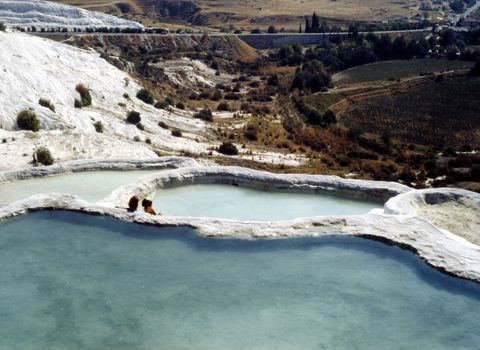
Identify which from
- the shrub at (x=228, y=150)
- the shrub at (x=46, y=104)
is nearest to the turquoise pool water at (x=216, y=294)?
the shrub at (x=46, y=104)

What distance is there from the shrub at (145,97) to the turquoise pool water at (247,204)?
3569 centimetres

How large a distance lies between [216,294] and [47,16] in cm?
10044

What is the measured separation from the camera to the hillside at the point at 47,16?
3797 inches

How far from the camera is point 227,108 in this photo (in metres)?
66.8

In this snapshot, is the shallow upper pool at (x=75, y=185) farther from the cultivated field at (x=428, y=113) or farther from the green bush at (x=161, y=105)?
the cultivated field at (x=428, y=113)

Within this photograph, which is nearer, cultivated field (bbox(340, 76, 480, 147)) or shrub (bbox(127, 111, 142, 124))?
shrub (bbox(127, 111, 142, 124))

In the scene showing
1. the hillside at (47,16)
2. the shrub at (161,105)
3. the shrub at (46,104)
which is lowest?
the shrub at (161,105)

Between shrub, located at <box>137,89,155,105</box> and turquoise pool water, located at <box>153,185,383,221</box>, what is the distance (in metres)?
35.7

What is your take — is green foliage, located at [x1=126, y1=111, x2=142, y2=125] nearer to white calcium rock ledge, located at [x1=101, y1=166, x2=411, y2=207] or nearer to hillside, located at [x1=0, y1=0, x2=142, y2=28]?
white calcium rock ledge, located at [x1=101, y1=166, x2=411, y2=207]

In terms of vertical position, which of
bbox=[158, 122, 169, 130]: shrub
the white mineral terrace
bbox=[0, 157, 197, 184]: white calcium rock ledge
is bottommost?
bbox=[158, 122, 169, 130]: shrub

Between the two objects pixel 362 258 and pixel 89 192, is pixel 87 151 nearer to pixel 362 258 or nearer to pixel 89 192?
pixel 89 192

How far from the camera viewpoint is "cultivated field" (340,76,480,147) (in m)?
65.6

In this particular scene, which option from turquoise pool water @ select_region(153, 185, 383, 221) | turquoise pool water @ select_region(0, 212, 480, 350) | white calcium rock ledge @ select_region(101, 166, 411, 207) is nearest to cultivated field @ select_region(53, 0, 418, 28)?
white calcium rock ledge @ select_region(101, 166, 411, 207)

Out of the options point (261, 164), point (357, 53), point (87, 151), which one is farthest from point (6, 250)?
point (357, 53)
